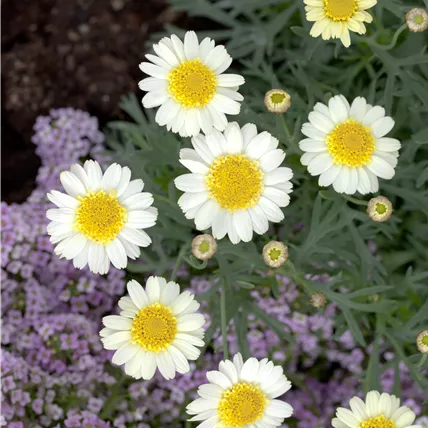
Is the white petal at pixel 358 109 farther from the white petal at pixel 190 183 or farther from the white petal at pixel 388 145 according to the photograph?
the white petal at pixel 190 183

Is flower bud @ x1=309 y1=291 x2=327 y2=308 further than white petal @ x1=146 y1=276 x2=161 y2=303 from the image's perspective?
Yes

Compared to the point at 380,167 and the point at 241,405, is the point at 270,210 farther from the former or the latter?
the point at 241,405

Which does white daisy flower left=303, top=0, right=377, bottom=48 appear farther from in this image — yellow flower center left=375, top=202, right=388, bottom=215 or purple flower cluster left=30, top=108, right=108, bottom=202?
purple flower cluster left=30, top=108, right=108, bottom=202

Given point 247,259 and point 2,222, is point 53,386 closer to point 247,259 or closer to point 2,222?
point 2,222

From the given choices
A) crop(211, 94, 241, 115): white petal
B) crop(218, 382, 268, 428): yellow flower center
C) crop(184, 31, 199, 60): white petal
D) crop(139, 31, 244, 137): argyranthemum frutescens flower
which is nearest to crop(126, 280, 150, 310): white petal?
crop(218, 382, 268, 428): yellow flower center

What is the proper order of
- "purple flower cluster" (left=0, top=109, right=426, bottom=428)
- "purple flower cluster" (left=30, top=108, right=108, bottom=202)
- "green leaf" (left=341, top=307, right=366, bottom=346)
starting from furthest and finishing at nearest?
1. "purple flower cluster" (left=30, top=108, right=108, bottom=202)
2. "purple flower cluster" (left=0, top=109, right=426, bottom=428)
3. "green leaf" (left=341, top=307, right=366, bottom=346)

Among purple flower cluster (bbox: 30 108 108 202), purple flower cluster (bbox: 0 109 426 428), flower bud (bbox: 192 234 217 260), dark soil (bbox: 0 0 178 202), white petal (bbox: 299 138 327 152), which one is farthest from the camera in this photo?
dark soil (bbox: 0 0 178 202)

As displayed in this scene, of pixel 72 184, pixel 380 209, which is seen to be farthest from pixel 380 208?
pixel 72 184
